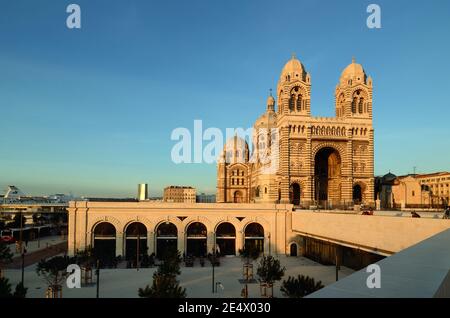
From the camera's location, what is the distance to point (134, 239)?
4912 cm

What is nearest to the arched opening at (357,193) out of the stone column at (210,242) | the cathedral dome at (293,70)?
Answer: the cathedral dome at (293,70)

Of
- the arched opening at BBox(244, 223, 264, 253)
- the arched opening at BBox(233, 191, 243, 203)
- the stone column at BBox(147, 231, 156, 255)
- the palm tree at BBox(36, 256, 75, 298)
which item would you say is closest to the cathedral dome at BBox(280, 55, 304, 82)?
the arched opening at BBox(244, 223, 264, 253)

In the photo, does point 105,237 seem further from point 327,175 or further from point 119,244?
point 327,175

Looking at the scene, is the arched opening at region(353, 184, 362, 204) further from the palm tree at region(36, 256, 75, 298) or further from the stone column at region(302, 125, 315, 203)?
the palm tree at region(36, 256, 75, 298)

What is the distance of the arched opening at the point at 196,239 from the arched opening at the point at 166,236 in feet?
5.42

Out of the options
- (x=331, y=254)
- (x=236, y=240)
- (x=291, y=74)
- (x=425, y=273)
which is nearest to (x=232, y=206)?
(x=236, y=240)

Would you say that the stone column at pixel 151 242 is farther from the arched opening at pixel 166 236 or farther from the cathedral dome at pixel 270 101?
the cathedral dome at pixel 270 101

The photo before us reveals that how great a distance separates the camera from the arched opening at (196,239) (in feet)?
165

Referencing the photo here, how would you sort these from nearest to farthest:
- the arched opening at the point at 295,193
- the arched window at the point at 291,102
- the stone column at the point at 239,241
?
the stone column at the point at 239,241 → the arched opening at the point at 295,193 → the arched window at the point at 291,102

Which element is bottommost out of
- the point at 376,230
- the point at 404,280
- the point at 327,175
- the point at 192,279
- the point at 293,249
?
the point at 192,279

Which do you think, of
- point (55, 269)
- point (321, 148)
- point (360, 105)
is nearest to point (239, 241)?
point (321, 148)

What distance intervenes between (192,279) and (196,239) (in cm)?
1512

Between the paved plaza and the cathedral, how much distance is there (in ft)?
61.0
